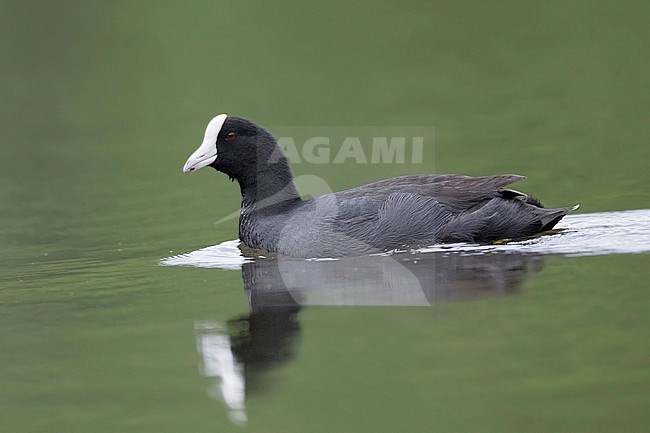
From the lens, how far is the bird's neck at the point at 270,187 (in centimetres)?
816

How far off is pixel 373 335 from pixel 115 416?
4.79 ft

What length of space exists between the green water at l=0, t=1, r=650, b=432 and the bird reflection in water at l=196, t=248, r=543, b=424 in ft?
0.33

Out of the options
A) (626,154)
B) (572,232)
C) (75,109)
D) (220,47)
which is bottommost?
(572,232)

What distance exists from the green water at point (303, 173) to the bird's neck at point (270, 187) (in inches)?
22.7

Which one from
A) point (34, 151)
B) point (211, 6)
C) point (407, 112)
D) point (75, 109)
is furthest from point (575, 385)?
point (211, 6)

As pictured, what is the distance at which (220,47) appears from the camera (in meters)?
14.9

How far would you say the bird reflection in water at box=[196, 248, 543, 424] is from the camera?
5.38 metres

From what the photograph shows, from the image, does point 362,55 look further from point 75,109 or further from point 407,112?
point 75,109

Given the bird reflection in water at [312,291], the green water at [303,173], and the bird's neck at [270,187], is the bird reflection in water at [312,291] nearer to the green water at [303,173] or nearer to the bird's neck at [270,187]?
the green water at [303,173]
